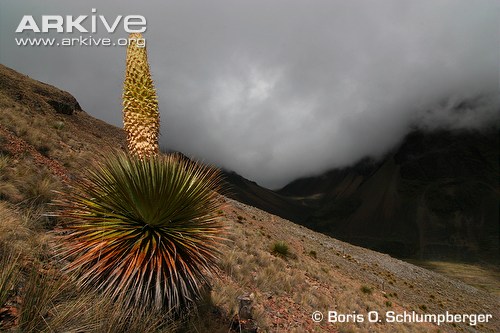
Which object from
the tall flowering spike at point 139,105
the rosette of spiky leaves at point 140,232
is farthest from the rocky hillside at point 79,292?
the tall flowering spike at point 139,105

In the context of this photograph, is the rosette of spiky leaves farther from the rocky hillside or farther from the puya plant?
the rocky hillside

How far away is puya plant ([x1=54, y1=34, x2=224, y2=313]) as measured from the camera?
4.94 m

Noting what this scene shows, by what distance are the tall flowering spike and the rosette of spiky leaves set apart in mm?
303

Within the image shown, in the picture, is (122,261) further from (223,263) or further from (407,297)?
(407,297)

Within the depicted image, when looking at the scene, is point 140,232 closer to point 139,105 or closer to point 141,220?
point 141,220

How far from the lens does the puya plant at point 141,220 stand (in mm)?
4941

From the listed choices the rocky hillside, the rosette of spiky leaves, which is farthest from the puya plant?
the rocky hillside

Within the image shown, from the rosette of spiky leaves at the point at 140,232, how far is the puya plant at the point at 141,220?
0.05 ft

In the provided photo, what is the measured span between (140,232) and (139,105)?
2.16 meters

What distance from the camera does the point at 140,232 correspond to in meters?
5.17

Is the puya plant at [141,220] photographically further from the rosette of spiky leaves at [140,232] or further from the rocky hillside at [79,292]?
the rocky hillside at [79,292]

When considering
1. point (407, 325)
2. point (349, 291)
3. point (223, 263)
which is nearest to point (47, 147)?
point (223, 263)

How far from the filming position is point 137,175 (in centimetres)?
533

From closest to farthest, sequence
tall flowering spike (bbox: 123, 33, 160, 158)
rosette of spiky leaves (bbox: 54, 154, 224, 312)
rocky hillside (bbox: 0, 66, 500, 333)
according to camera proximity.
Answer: rocky hillside (bbox: 0, 66, 500, 333) < rosette of spiky leaves (bbox: 54, 154, 224, 312) < tall flowering spike (bbox: 123, 33, 160, 158)
